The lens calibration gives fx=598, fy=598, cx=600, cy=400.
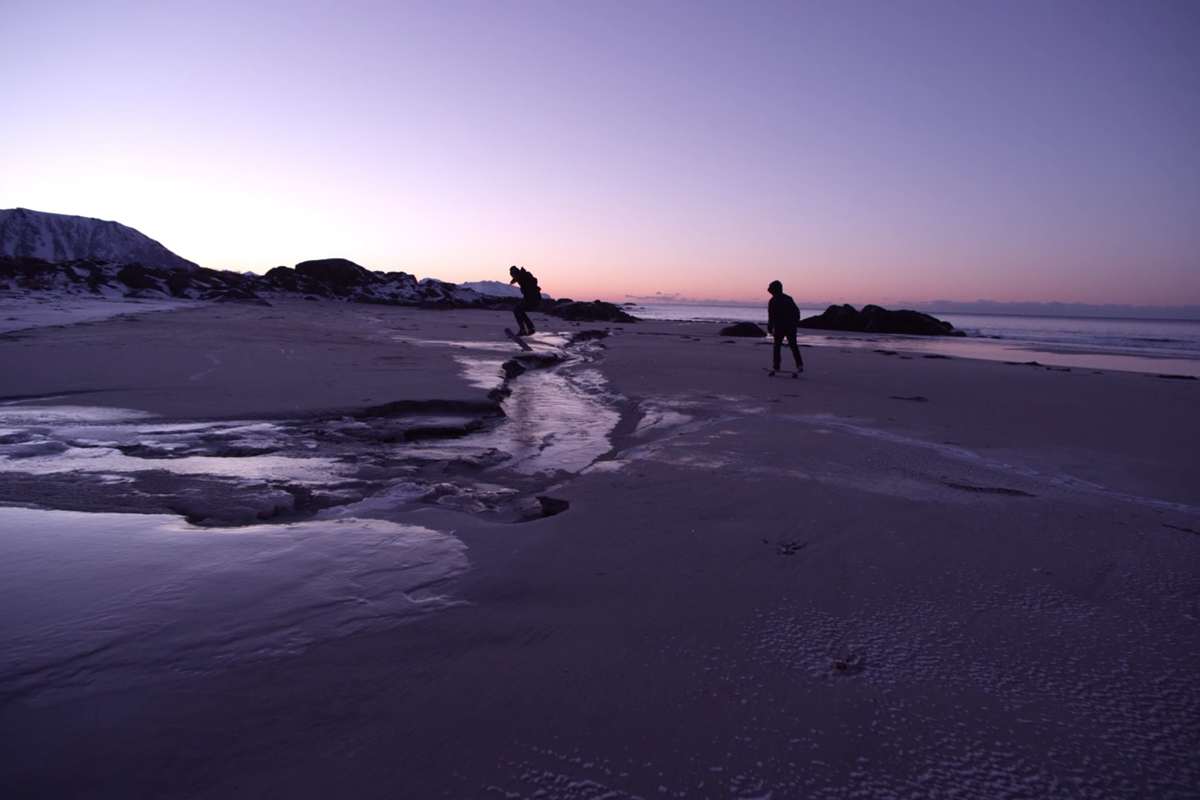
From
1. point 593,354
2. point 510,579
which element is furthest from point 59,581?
point 593,354

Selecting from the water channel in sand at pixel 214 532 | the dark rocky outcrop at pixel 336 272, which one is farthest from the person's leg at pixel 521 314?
the dark rocky outcrop at pixel 336 272

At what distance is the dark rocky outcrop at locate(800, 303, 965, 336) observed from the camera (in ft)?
88.4

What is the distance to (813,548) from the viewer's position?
2.26m

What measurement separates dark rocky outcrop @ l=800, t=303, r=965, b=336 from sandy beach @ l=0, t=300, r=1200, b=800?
82.8 ft

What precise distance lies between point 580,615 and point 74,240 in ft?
242

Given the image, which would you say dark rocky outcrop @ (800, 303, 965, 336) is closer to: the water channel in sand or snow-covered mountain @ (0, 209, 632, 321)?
snow-covered mountain @ (0, 209, 632, 321)

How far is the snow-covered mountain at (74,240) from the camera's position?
50.8 m

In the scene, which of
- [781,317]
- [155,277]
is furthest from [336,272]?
[781,317]

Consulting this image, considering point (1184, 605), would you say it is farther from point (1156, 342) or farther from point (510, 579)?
point (1156, 342)

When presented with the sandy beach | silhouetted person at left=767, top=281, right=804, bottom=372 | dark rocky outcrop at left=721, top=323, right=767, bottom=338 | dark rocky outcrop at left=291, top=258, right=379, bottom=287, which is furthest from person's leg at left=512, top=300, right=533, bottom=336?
dark rocky outcrop at left=291, top=258, right=379, bottom=287

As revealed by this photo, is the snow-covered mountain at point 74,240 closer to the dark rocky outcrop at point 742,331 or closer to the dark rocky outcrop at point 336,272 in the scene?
the dark rocky outcrop at point 336,272

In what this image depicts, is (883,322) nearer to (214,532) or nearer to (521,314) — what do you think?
(521,314)

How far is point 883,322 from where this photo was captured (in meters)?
27.8

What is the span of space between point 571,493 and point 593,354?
28.6 feet
